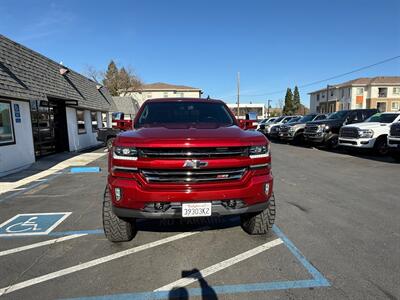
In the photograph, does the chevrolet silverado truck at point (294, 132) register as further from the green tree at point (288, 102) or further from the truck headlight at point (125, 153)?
the green tree at point (288, 102)

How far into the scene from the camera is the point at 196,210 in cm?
301

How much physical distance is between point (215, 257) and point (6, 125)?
9.26 meters

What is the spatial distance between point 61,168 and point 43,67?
237 inches

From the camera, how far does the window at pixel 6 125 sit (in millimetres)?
9047

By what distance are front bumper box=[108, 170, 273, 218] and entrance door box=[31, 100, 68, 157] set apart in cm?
1051

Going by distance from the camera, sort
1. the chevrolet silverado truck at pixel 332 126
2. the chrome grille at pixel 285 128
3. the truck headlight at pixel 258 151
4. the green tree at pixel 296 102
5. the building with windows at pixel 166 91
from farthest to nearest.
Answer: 1. the green tree at pixel 296 102
2. the building with windows at pixel 166 91
3. the chrome grille at pixel 285 128
4. the chevrolet silverado truck at pixel 332 126
5. the truck headlight at pixel 258 151

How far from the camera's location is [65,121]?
14.4 meters

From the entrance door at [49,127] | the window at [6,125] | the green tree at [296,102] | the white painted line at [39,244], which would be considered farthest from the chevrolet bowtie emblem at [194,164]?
the green tree at [296,102]

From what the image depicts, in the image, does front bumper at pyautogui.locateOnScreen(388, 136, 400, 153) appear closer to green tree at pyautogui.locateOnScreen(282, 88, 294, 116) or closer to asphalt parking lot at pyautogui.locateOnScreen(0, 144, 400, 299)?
asphalt parking lot at pyautogui.locateOnScreen(0, 144, 400, 299)

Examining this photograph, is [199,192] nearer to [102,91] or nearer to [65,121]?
[65,121]

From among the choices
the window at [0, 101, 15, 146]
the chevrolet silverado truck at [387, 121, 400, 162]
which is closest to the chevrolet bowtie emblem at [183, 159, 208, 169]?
the window at [0, 101, 15, 146]

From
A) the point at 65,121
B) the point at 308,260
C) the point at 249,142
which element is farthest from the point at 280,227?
the point at 65,121

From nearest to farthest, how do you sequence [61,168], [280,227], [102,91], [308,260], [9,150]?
[308,260], [280,227], [9,150], [61,168], [102,91]

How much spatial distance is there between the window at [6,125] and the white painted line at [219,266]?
8718mm
